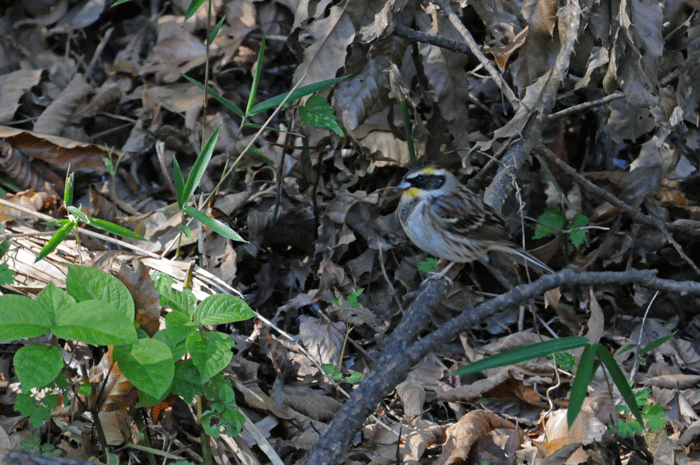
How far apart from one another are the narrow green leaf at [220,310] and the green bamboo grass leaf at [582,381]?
1.40 metres

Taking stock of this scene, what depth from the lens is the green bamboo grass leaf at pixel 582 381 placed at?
102 inches

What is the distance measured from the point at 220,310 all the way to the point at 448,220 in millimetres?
2061

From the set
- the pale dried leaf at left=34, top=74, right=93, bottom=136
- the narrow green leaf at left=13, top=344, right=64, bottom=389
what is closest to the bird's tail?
the narrow green leaf at left=13, top=344, right=64, bottom=389

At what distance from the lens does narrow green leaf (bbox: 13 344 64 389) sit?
2.52 metres

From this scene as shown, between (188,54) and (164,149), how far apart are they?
113 cm

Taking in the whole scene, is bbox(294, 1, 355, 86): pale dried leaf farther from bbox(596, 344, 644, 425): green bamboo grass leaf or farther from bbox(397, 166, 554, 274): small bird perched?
bbox(596, 344, 644, 425): green bamboo grass leaf


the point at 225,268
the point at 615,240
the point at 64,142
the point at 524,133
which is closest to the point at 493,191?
the point at 524,133

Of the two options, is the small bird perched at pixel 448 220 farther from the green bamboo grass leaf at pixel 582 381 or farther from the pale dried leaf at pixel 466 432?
the green bamboo grass leaf at pixel 582 381

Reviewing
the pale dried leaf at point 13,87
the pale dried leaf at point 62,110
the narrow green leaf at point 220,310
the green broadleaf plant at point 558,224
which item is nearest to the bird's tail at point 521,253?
the green broadleaf plant at point 558,224

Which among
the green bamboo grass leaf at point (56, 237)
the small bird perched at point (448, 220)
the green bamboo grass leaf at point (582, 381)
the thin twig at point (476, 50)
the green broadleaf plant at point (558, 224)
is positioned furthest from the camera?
the green broadleaf plant at point (558, 224)

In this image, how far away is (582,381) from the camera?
2678 millimetres

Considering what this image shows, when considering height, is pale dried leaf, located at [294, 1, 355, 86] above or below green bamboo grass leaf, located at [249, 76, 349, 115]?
above

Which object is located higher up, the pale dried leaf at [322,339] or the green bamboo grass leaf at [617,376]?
the green bamboo grass leaf at [617,376]

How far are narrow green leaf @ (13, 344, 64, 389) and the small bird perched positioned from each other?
2422mm
